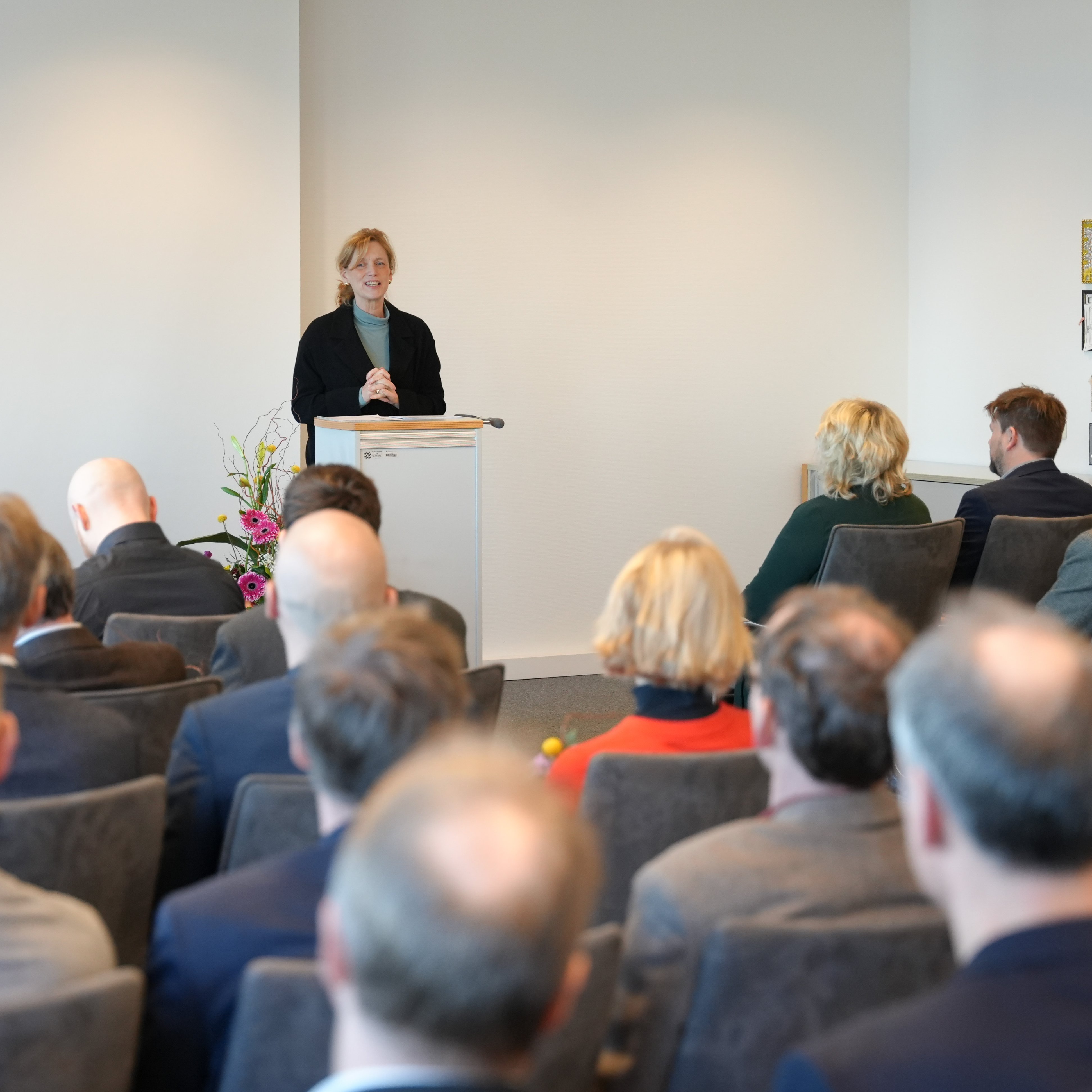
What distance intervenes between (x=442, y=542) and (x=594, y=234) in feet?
8.30

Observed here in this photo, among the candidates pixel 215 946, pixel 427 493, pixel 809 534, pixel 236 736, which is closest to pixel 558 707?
pixel 427 493

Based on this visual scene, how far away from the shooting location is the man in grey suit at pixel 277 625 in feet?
9.27

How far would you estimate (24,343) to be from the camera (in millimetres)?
5336

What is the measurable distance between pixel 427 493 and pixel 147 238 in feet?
6.18

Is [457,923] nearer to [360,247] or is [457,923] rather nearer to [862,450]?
[862,450]

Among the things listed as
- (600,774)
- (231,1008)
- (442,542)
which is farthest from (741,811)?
(442,542)

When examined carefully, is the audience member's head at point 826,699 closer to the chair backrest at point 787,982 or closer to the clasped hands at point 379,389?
the chair backrest at point 787,982

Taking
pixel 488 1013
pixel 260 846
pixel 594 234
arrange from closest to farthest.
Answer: pixel 488 1013 → pixel 260 846 → pixel 594 234

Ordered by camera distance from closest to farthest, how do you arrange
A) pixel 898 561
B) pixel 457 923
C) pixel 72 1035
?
1. pixel 457 923
2. pixel 72 1035
3. pixel 898 561

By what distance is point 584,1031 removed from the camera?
4.30ft

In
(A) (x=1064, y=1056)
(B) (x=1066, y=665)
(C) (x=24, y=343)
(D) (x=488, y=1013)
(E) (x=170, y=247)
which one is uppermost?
(E) (x=170, y=247)

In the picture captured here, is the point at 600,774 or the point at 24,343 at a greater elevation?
the point at 24,343

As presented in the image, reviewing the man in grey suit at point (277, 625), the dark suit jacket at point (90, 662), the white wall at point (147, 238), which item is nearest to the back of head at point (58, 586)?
the dark suit jacket at point (90, 662)

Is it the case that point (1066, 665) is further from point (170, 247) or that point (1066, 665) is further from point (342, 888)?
point (170, 247)
